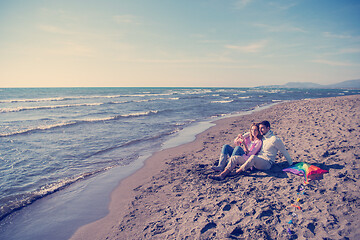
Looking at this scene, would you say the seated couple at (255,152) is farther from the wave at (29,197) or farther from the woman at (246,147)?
the wave at (29,197)

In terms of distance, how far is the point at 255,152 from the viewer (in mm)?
5141

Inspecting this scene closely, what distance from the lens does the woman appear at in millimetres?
5160

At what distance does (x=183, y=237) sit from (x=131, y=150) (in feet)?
20.2

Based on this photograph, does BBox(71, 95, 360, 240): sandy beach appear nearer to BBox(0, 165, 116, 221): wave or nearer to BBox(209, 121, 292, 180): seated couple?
BBox(209, 121, 292, 180): seated couple

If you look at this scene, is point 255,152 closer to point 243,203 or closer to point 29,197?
point 243,203

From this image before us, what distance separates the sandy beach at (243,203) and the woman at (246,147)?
0.50 metres

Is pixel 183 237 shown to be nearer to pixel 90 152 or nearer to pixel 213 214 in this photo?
pixel 213 214

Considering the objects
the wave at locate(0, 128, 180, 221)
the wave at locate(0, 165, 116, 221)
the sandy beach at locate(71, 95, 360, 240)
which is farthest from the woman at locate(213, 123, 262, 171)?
the wave at locate(0, 165, 116, 221)

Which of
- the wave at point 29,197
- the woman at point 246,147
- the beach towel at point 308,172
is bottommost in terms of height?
the wave at point 29,197

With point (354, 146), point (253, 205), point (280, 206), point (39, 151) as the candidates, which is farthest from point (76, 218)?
point (354, 146)

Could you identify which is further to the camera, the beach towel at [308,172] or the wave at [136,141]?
the wave at [136,141]

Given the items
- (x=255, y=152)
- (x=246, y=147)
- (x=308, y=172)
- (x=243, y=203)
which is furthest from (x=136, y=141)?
(x=308, y=172)

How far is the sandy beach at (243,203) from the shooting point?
3045 mm

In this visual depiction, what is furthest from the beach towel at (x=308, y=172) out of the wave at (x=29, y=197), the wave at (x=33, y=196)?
the wave at (x=29, y=197)
